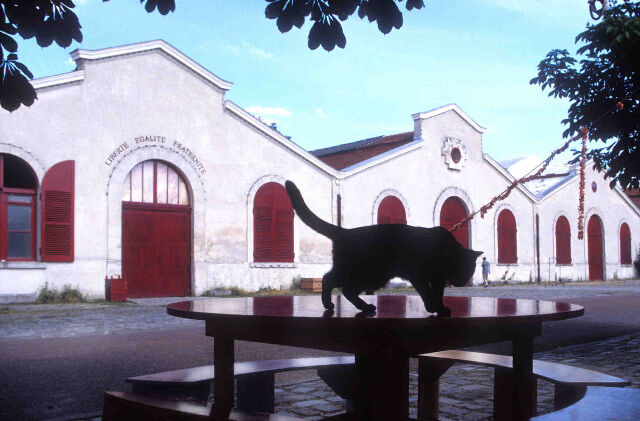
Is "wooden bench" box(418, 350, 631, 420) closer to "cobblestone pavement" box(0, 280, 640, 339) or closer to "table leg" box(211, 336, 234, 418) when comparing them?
"table leg" box(211, 336, 234, 418)

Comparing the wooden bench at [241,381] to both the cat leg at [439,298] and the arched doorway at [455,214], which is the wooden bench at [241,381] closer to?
the cat leg at [439,298]

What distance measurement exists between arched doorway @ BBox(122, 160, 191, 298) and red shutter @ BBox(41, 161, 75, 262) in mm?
1368

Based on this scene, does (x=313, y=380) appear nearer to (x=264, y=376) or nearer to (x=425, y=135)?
(x=264, y=376)

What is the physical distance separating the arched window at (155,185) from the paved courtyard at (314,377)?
3.57 m

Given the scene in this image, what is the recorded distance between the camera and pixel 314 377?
18.4 feet

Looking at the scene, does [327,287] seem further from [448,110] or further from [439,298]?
[448,110]

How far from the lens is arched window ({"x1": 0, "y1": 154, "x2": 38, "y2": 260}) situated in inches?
537

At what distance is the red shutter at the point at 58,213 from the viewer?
14.1 m

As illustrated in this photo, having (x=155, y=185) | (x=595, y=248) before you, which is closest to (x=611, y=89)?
(x=155, y=185)

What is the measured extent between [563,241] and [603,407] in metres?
26.8

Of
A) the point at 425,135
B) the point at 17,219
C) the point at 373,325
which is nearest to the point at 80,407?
the point at 373,325

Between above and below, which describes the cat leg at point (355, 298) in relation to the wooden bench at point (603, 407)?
above

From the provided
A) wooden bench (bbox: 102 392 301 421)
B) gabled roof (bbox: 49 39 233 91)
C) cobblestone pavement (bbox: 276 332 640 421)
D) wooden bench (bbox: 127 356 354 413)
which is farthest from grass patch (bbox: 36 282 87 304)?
wooden bench (bbox: 102 392 301 421)

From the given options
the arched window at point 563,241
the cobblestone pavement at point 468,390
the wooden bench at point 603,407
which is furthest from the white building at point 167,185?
the wooden bench at point 603,407
